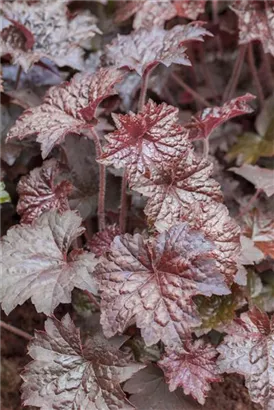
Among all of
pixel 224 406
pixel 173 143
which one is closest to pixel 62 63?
pixel 173 143

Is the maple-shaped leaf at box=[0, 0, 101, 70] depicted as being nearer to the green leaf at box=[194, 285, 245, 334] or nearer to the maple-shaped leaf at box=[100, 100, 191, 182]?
the maple-shaped leaf at box=[100, 100, 191, 182]

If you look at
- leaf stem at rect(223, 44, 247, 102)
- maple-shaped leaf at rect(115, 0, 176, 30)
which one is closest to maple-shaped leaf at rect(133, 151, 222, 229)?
maple-shaped leaf at rect(115, 0, 176, 30)

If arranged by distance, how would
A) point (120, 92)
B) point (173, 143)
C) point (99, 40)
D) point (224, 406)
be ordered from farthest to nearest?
point (99, 40) < point (120, 92) < point (224, 406) < point (173, 143)

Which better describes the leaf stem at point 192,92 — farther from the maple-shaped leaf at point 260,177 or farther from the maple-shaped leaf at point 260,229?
the maple-shaped leaf at point 260,229

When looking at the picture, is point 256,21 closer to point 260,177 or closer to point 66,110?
point 260,177

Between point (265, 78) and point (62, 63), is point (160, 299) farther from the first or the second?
point (265, 78)
